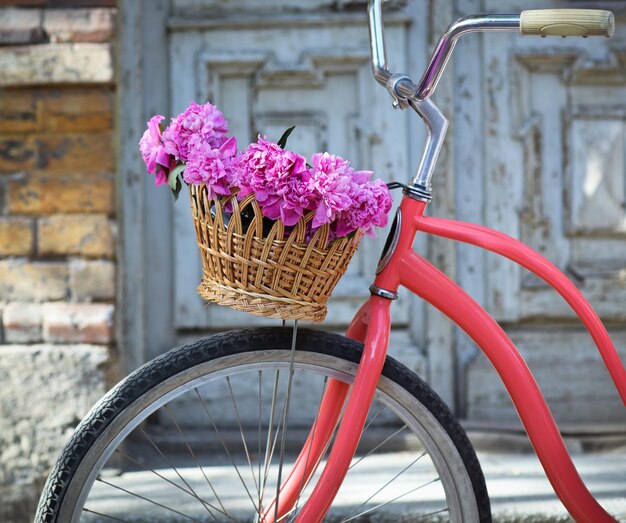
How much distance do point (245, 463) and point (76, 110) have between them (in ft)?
4.11

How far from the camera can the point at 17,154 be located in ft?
9.03

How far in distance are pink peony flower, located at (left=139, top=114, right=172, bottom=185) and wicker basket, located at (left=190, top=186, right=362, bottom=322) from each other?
72 mm

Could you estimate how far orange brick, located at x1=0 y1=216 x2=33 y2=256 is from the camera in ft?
9.01

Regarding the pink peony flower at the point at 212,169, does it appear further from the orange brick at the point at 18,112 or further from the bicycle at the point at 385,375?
the orange brick at the point at 18,112

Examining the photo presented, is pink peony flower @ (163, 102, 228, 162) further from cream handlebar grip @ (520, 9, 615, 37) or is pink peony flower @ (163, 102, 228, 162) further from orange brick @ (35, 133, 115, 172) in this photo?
orange brick @ (35, 133, 115, 172)

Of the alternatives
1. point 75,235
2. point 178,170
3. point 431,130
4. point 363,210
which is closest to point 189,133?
point 178,170

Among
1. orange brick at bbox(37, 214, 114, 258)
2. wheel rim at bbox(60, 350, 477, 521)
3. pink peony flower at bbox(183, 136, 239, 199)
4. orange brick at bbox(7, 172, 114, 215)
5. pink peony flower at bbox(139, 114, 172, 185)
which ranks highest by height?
orange brick at bbox(7, 172, 114, 215)

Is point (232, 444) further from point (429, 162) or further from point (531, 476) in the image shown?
point (429, 162)

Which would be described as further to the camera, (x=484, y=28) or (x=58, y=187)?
(x=58, y=187)

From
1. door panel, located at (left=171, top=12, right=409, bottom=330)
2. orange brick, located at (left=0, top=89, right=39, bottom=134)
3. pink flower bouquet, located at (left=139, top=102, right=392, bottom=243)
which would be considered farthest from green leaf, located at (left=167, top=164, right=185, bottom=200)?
door panel, located at (left=171, top=12, right=409, bottom=330)

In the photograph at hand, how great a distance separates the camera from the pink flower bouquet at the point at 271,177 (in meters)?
1.46

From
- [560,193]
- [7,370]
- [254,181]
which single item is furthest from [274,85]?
[254,181]

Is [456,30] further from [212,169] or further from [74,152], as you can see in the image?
[74,152]

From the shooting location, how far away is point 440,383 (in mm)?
3098
